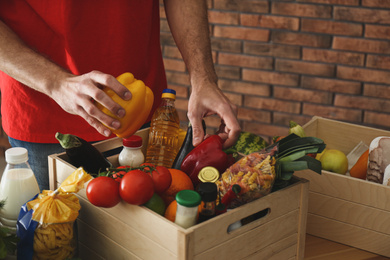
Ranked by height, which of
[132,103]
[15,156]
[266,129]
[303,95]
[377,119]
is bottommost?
[266,129]

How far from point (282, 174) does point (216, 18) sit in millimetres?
2081

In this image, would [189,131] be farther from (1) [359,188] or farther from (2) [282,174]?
(1) [359,188]

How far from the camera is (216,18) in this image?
2955 mm

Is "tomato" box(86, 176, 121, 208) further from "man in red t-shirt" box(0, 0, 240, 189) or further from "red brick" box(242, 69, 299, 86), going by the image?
"red brick" box(242, 69, 299, 86)

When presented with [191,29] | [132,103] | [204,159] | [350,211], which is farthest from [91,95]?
[350,211]

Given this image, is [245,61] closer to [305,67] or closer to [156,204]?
[305,67]

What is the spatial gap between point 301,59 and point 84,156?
200cm

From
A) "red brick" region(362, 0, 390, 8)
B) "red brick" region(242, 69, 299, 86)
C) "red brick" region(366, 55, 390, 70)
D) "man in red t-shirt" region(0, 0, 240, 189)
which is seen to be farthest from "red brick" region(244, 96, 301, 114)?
"man in red t-shirt" region(0, 0, 240, 189)

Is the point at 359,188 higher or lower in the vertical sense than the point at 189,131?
lower

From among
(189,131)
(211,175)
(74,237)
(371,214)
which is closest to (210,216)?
(211,175)

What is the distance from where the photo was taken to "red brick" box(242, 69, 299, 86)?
2904 mm

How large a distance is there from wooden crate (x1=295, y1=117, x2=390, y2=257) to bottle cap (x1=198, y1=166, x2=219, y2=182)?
32 cm

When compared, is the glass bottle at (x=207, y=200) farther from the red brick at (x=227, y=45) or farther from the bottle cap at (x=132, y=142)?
the red brick at (x=227, y=45)

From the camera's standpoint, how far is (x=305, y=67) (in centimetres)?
285
